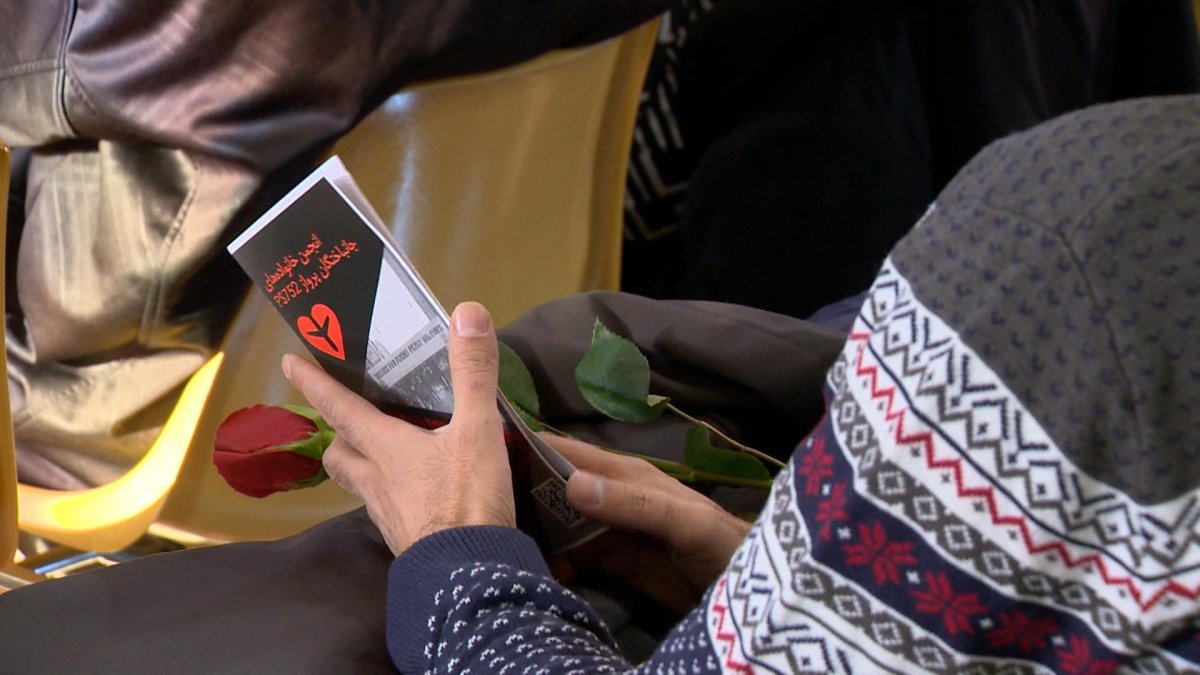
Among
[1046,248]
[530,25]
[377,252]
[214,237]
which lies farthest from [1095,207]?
[214,237]

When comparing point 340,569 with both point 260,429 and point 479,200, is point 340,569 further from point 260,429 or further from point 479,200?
point 479,200

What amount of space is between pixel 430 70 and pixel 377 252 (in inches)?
21.1

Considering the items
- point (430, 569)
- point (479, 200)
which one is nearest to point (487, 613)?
point (430, 569)

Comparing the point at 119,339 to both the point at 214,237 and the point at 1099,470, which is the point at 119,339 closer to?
the point at 214,237

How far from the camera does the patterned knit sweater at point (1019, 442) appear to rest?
1.06 feet

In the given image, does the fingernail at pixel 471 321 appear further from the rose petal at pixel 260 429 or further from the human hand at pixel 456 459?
the rose petal at pixel 260 429

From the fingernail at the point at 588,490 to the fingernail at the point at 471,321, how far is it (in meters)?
0.10

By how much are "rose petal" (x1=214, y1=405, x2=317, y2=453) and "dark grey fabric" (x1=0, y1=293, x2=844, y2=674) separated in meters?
0.06

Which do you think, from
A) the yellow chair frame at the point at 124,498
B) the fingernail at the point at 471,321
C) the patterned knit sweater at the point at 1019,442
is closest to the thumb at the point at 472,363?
the fingernail at the point at 471,321

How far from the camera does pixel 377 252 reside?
57 cm

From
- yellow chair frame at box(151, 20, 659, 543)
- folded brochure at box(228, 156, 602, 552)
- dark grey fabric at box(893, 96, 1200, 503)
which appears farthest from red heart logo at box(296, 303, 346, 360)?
yellow chair frame at box(151, 20, 659, 543)

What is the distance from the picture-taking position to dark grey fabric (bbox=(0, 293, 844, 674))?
0.54 meters

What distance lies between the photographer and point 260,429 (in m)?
0.65

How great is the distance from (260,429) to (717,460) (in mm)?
278
